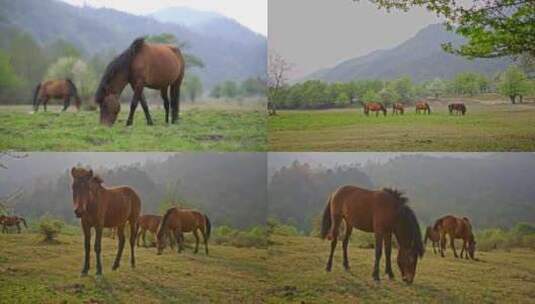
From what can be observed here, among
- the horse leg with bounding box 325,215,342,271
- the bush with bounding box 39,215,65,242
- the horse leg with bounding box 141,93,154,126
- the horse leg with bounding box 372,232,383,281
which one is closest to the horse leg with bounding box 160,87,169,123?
the horse leg with bounding box 141,93,154,126

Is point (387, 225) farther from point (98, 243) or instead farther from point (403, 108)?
point (98, 243)

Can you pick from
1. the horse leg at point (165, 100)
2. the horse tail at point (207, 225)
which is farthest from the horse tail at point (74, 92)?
the horse tail at point (207, 225)

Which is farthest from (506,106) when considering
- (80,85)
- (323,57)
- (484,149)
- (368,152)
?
(80,85)

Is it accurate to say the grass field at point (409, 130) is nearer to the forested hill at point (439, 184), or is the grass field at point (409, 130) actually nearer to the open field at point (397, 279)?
the forested hill at point (439, 184)

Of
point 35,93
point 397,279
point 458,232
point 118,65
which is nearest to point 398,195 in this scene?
point 458,232

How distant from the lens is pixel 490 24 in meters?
4.36

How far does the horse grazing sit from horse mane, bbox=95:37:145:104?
2.18 meters

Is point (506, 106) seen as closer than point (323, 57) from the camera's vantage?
Yes

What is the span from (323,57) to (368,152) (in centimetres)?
76

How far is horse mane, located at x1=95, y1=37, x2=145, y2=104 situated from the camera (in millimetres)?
4754

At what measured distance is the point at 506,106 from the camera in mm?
4469

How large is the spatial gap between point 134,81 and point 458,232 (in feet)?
8.07

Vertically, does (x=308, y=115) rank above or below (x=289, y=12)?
below

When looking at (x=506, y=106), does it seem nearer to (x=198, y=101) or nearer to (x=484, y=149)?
(x=484, y=149)
